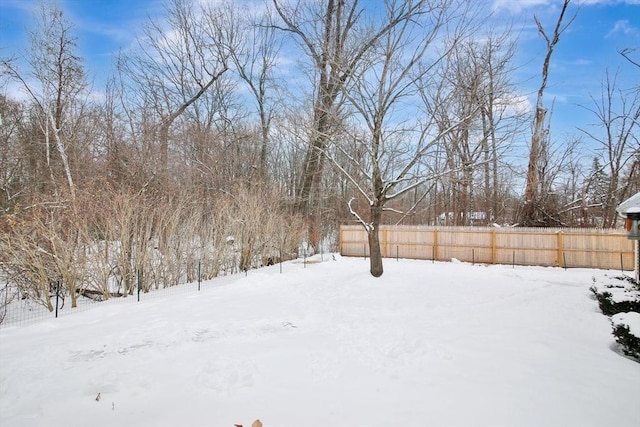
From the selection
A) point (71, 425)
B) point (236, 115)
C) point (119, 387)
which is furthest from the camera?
point (236, 115)

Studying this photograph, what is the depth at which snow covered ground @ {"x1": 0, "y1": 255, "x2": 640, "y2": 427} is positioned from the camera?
3379 millimetres

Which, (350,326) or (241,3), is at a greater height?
(241,3)

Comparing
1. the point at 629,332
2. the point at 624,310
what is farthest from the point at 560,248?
the point at 629,332

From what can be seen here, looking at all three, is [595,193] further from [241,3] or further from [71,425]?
[71,425]

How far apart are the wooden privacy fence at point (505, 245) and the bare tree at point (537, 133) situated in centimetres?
342

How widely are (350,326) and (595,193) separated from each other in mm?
20183

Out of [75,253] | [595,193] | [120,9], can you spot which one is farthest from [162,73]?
[595,193]

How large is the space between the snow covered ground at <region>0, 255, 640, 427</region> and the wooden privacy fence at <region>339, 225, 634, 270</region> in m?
6.36

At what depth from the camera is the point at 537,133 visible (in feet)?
57.2

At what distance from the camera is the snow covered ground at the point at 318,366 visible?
3379 mm

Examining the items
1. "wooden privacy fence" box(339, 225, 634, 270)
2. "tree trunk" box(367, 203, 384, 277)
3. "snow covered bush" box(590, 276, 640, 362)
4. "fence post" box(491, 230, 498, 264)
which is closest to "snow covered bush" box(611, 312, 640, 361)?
"snow covered bush" box(590, 276, 640, 362)

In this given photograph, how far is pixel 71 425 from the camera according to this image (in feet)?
10.3

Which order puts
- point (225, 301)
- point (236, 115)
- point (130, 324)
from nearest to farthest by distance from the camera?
point (130, 324), point (225, 301), point (236, 115)

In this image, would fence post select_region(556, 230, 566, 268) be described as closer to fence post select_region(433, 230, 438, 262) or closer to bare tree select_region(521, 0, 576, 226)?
bare tree select_region(521, 0, 576, 226)
